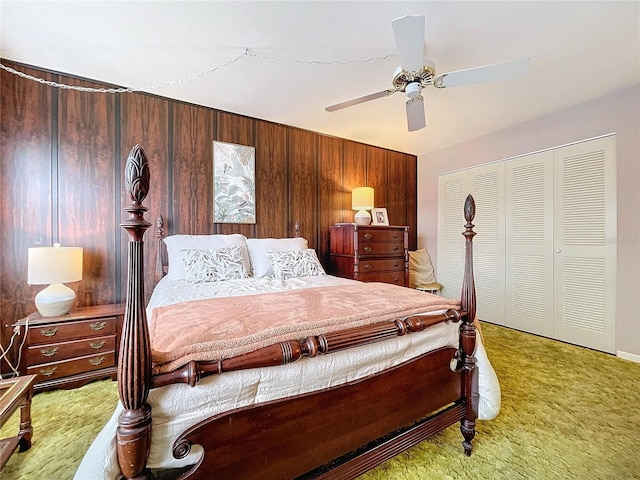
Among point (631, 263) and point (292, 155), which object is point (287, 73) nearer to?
point (292, 155)

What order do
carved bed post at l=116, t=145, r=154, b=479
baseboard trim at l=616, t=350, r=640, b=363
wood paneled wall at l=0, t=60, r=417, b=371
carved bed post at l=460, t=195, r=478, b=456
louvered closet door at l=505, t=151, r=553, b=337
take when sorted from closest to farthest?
carved bed post at l=116, t=145, r=154, b=479 → carved bed post at l=460, t=195, r=478, b=456 → wood paneled wall at l=0, t=60, r=417, b=371 → baseboard trim at l=616, t=350, r=640, b=363 → louvered closet door at l=505, t=151, r=553, b=337

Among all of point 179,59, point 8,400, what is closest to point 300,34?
point 179,59

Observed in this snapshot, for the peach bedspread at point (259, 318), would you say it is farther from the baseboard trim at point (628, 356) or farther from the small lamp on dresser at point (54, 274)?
the baseboard trim at point (628, 356)

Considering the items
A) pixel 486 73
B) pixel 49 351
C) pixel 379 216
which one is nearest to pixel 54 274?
pixel 49 351

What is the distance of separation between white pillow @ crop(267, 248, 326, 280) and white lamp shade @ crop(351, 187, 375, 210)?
4.13 ft

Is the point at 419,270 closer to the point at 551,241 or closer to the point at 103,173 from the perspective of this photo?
the point at 551,241

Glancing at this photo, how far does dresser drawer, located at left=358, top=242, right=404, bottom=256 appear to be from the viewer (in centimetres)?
337

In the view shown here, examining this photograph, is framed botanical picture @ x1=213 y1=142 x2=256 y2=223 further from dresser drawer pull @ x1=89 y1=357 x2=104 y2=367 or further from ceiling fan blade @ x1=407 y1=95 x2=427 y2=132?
ceiling fan blade @ x1=407 y1=95 x2=427 y2=132

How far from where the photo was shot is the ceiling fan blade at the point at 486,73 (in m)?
1.66

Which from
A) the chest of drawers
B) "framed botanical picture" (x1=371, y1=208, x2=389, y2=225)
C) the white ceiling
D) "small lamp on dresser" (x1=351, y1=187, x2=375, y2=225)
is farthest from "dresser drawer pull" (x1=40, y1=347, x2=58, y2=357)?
"framed botanical picture" (x1=371, y1=208, x2=389, y2=225)

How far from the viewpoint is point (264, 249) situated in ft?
9.18

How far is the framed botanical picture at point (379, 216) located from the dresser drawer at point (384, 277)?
79 centimetres

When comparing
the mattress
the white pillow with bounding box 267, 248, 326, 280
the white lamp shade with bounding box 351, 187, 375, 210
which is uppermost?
the white lamp shade with bounding box 351, 187, 375, 210

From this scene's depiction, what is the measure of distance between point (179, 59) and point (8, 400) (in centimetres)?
228
